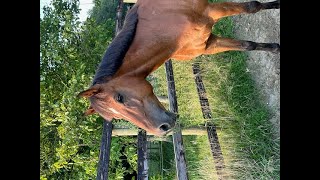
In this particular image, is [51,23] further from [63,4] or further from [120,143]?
[120,143]

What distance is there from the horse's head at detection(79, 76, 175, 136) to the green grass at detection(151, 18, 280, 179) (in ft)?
5.88

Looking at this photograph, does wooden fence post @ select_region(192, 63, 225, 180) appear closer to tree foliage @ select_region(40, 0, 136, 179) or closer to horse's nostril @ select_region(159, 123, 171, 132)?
tree foliage @ select_region(40, 0, 136, 179)

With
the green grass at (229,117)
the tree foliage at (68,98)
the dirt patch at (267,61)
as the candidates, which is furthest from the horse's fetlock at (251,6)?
the tree foliage at (68,98)

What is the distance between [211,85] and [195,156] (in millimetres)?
745

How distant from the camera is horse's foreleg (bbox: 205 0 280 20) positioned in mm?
2803

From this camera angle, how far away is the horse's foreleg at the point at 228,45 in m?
3.02

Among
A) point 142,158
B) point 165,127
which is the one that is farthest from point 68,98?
point 165,127

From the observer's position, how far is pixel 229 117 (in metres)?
3.92

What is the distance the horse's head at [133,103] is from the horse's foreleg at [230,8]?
3.09 feet

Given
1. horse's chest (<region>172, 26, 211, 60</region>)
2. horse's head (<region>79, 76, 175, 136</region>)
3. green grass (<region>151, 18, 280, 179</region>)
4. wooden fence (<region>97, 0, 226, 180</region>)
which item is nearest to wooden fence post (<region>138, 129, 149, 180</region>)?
wooden fence (<region>97, 0, 226, 180</region>)

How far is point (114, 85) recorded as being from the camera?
2.09m

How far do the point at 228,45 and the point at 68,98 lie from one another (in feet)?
6.14

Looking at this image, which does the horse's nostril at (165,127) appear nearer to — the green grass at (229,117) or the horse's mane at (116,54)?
the horse's mane at (116,54)
